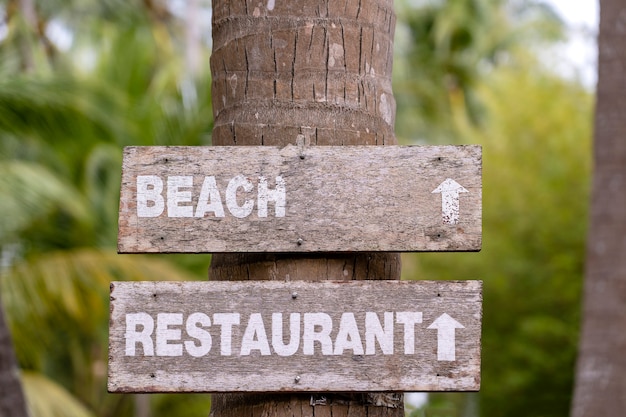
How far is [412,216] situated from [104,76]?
1049 cm

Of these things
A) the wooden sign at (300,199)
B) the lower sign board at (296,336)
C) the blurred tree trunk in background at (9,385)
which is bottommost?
the blurred tree trunk in background at (9,385)

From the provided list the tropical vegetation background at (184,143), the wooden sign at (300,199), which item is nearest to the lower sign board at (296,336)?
the wooden sign at (300,199)

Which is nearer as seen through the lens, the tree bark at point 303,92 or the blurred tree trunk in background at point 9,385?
the tree bark at point 303,92

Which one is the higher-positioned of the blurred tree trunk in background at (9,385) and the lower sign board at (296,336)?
the lower sign board at (296,336)

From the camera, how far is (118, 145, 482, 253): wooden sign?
107 inches

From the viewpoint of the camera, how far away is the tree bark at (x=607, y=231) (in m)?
4.30

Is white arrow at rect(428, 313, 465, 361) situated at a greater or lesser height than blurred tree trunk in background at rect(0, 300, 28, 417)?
greater

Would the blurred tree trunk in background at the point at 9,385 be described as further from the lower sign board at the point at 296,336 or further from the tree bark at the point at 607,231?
the tree bark at the point at 607,231

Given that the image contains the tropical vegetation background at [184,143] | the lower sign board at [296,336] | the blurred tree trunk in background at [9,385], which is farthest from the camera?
the tropical vegetation background at [184,143]

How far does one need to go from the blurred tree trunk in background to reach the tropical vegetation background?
1.73 meters

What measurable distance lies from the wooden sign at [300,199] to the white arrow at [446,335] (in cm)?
20

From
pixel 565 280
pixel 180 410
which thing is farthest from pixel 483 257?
pixel 180 410

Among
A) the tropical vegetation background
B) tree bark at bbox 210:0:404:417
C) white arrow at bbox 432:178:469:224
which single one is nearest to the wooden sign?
white arrow at bbox 432:178:469:224

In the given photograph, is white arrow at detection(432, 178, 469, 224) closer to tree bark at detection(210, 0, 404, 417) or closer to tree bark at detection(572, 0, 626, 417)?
tree bark at detection(210, 0, 404, 417)
